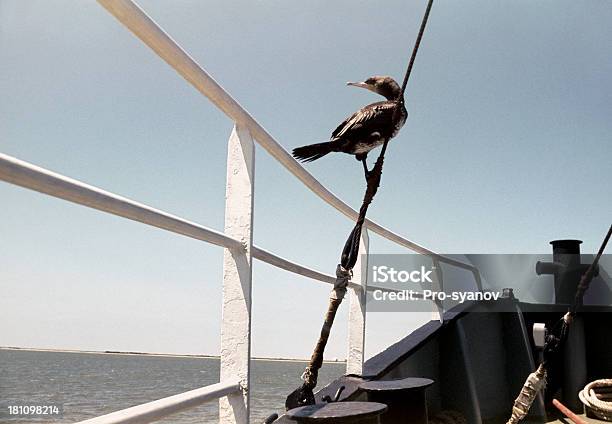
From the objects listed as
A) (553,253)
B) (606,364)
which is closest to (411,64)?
(606,364)

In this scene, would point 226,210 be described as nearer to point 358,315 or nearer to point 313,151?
point 313,151

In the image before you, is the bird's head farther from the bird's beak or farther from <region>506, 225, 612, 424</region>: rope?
<region>506, 225, 612, 424</region>: rope

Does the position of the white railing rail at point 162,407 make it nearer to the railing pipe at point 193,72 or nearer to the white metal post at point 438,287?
the railing pipe at point 193,72

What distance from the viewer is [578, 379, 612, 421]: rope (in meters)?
4.17

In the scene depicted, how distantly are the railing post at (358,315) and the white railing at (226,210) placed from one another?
0.94 meters

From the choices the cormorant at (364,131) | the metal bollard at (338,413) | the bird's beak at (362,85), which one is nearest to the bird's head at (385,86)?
the bird's beak at (362,85)

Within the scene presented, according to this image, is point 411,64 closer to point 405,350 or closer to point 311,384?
point 311,384

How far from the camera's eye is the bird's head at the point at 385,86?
1.89m

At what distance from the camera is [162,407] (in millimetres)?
1028

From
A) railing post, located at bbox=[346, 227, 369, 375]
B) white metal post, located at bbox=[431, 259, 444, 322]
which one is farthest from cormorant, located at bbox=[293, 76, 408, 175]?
white metal post, located at bbox=[431, 259, 444, 322]

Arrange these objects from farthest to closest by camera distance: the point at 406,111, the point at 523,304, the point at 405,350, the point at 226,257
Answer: the point at 523,304, the point at 405,350, the point at 406,111, the point at 226,257

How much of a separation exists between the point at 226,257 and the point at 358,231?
1.20ft

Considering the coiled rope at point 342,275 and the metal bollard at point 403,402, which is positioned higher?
the coiled rope at point 342,275

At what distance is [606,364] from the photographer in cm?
509
